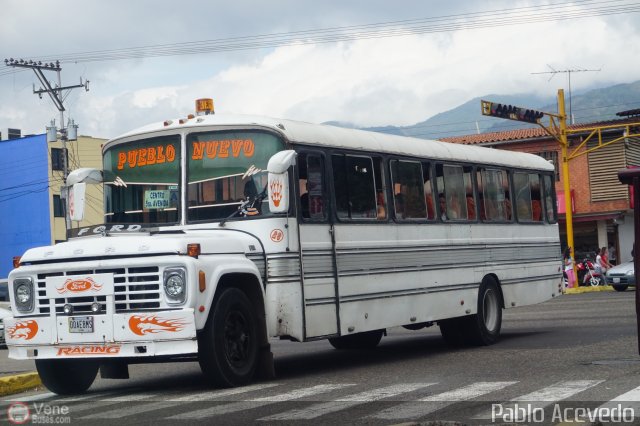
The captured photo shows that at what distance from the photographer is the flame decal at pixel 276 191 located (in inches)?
475

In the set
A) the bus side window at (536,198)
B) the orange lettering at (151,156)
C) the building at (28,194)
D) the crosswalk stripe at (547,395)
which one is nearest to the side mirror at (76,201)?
the orange lettering at (151,156)

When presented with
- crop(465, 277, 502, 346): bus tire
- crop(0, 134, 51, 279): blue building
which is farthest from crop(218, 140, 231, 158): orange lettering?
crop(0, 134, 51, 279): blue building

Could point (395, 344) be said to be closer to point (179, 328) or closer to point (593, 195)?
point (179, 328)

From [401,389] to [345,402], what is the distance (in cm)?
106

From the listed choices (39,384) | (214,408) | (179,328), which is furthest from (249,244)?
(39,384)

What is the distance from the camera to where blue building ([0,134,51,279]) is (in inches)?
2746

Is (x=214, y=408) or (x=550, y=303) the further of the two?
(x=550, y=303)

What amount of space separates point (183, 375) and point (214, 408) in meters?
4.49

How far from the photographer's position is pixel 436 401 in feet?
32.7

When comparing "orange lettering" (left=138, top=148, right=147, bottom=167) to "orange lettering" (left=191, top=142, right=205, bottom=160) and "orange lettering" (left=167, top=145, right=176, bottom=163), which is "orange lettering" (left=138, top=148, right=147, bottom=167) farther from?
"orange lettering" (left=191, top=142, right=205, bottom=160)

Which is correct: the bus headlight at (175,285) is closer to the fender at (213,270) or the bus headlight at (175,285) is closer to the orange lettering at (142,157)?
the fender at (213,270)

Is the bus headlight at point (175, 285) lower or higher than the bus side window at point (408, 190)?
lower

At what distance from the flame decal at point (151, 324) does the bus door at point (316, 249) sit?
211cm

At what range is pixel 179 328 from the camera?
11.0 m
